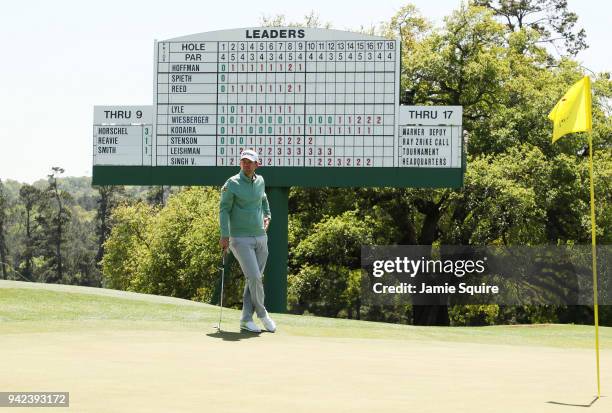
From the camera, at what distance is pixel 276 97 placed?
23000 mm

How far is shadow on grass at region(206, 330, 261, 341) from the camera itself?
11047 mm

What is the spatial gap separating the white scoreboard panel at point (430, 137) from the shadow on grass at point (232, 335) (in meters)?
11.5

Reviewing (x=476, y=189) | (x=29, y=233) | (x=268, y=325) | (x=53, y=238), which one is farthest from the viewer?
(x=29, y=233)

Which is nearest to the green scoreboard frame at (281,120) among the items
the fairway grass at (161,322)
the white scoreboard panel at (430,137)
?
the white scoreboard panel at (430,137)

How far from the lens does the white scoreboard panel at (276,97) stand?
2277 centimetres

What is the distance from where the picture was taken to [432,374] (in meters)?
8.46

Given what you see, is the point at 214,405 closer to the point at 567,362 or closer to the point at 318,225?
the point at 567,362

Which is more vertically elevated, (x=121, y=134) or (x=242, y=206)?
(x=121, y=134)

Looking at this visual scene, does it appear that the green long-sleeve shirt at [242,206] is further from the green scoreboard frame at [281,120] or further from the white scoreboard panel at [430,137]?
the white scoreboard panel at [430,137]

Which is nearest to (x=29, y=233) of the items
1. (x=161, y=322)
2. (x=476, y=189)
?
(x=476, y=189)

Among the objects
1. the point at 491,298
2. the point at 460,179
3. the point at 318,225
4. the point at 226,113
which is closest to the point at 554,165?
the point at 491,298

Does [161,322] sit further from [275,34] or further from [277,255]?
[275,34]

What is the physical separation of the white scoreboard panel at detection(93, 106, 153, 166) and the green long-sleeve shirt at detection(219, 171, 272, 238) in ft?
38.6

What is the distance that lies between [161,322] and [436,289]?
2989 centimetres
